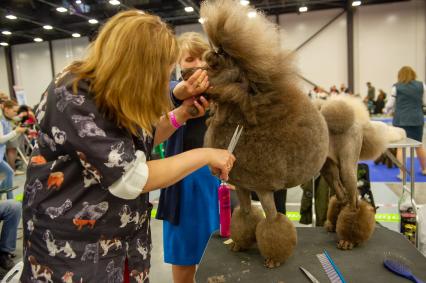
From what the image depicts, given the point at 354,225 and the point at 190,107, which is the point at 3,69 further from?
the point at 354,225

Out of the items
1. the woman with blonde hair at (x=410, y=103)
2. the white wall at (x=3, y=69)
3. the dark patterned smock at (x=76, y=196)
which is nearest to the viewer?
the dark patterned smock at (x=76, y=196)

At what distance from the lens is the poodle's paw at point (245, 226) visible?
1290 millimetres

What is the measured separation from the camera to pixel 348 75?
10633mm

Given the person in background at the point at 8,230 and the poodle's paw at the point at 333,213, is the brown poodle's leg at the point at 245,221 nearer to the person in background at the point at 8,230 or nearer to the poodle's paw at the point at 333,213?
the poodle's paw at the point at 333,213

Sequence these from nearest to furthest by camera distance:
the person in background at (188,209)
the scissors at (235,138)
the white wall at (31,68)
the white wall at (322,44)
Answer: the scissors at (235,138) < the person in background at (188,209) < the white wall at (322,44) < the white wall at (31,68)

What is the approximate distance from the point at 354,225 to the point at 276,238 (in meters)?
0.39

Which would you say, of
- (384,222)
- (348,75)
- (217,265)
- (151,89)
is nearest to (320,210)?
(384,222)

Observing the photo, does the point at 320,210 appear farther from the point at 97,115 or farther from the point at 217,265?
the point at 97,115

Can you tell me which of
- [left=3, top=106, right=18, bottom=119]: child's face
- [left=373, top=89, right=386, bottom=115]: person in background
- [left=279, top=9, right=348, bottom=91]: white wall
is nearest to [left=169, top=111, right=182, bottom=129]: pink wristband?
[left=3, top=106, right=18, bottom=119]: child's face

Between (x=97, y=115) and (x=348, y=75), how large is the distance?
1098 centimetres

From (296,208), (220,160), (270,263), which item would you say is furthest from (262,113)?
(296,208)

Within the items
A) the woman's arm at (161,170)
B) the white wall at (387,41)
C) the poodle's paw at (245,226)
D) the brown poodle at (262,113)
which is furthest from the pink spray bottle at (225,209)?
the white wall at (387,41)

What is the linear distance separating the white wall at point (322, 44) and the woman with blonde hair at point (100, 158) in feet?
34.7

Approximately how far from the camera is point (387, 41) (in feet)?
34.1
